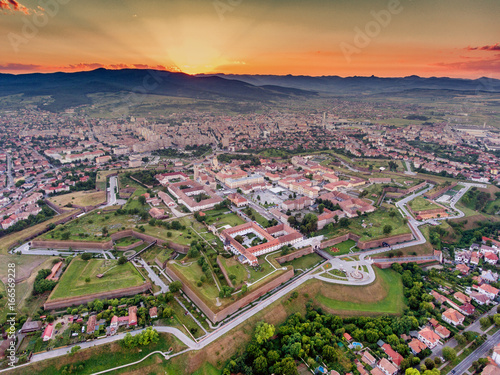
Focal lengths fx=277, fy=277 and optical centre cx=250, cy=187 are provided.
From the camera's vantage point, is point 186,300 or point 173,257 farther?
point 173,257

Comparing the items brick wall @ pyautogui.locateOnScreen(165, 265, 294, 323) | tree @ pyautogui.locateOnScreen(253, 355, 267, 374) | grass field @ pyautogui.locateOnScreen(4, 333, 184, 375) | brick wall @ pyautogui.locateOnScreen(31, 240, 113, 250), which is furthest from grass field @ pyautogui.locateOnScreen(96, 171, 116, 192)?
tree @ pyautogui.locateOnScreen(253, 355, 267, 374)

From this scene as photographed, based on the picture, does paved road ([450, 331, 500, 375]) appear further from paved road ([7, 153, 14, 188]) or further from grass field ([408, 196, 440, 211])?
paved road ([7, 153, 14, 188])

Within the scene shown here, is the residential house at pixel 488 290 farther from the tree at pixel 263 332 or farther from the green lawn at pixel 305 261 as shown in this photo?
the tree at pixel 263 332

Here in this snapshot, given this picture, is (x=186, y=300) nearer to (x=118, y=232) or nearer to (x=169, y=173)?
(x=118, y=232)

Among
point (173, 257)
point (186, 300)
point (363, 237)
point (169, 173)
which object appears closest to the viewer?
point (186, 300)

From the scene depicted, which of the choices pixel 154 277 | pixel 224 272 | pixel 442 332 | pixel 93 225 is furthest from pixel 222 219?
pixel 442 332

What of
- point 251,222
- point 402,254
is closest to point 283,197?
point 251,222

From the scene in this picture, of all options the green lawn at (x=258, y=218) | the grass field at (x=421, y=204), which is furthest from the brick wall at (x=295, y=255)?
the grass field at (x=421, y=204)
